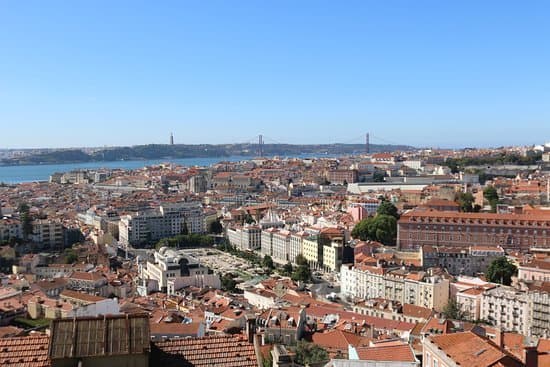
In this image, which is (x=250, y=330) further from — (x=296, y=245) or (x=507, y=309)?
(x=296, y=245)

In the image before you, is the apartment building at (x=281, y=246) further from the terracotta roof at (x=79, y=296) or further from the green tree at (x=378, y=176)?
the green tree at (x=378, y=176)

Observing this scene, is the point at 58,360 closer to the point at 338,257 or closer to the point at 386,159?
the point at 338,257

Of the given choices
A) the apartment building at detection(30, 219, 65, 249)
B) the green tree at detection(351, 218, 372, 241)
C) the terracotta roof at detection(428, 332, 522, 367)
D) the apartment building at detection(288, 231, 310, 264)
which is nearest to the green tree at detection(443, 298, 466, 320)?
the terracotta roof at detection(428, 332, 522, 367)

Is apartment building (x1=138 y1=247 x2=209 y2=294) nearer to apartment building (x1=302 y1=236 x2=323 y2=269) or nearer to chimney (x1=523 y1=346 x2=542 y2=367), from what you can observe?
apartment building (x1=302 y1=236 x2=323 y2=269)

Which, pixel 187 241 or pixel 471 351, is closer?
pixel 471 351

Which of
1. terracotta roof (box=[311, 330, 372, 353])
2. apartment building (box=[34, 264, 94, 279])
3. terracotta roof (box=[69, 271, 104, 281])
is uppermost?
terracotta roof (box=[311, 330, 372, 353])

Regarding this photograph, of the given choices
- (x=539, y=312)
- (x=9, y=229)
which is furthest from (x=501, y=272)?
(x=9, y=229)

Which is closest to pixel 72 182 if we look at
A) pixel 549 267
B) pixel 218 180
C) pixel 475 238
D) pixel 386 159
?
pixel 218 180
